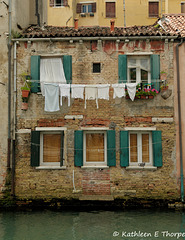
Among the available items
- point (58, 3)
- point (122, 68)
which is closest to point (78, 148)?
point (122, 68)

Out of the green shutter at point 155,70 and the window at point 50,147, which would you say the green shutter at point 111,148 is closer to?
the window at point 50,147

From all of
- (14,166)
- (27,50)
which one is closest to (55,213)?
(14,166)

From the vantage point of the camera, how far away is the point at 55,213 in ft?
37.3

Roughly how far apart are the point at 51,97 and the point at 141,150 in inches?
163

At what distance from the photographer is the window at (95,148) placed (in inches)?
481

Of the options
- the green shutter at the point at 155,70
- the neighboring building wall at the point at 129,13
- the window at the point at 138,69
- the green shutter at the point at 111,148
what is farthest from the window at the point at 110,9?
the green shutter at the point at 111,148

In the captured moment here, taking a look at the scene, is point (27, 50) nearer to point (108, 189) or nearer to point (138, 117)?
point (138, 117)

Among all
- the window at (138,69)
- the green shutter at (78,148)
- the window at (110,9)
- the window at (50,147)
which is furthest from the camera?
the window at (110,9)

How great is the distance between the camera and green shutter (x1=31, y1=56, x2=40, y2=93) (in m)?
12.4

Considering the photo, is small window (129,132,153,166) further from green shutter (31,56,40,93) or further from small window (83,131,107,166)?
green shutter (31,56,40,93)

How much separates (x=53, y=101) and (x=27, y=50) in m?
2.49

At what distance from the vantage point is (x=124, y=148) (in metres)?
12.2

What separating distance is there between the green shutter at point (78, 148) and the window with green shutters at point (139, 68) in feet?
8.88

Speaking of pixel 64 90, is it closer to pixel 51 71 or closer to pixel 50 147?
pixel 51 71
